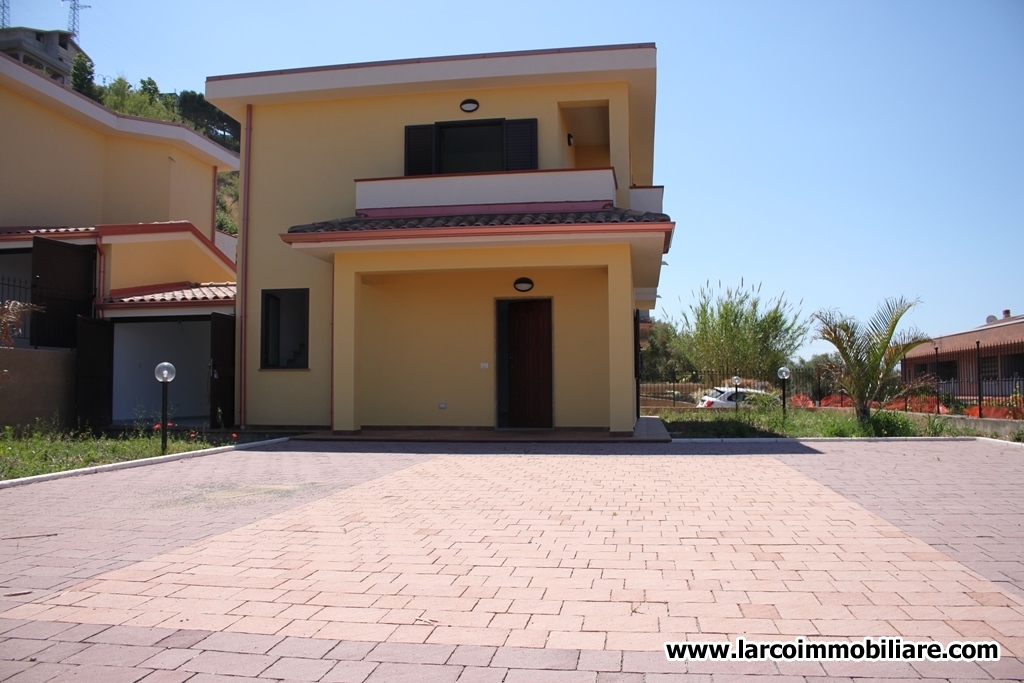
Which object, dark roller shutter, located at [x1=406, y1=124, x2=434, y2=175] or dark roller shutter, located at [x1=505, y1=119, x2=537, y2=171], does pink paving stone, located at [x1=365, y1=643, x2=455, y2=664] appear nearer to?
dark roller shutter, located at [x1=505, y1=119, x2=537, y2=171]

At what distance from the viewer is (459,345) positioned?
15336mm

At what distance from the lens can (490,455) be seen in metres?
11.4

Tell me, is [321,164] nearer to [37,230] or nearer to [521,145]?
[521,145]

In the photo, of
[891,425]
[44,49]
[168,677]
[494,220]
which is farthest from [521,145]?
[44,49]

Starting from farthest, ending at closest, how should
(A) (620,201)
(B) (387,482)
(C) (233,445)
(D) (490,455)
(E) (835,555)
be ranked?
(A) (620,201) < (C) (233,445) < (D) (490,455) < (B) (387,482) < (E) (835,555)

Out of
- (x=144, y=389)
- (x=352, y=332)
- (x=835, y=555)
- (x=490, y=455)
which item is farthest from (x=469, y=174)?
(x=835, y=555)

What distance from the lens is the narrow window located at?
16.1 meters

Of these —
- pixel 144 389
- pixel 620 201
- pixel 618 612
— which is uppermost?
pixel 620 201

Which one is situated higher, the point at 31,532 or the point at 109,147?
the point at 109,147

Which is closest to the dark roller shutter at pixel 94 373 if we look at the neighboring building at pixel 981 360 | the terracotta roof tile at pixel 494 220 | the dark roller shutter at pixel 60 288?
the dark roller shutter at pixel 60 288

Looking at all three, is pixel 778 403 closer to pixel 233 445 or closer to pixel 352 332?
pixel 352 332

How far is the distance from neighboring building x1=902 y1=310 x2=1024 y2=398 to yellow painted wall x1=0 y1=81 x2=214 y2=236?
767 inches

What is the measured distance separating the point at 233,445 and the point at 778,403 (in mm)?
13374

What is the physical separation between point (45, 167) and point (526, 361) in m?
13.3
